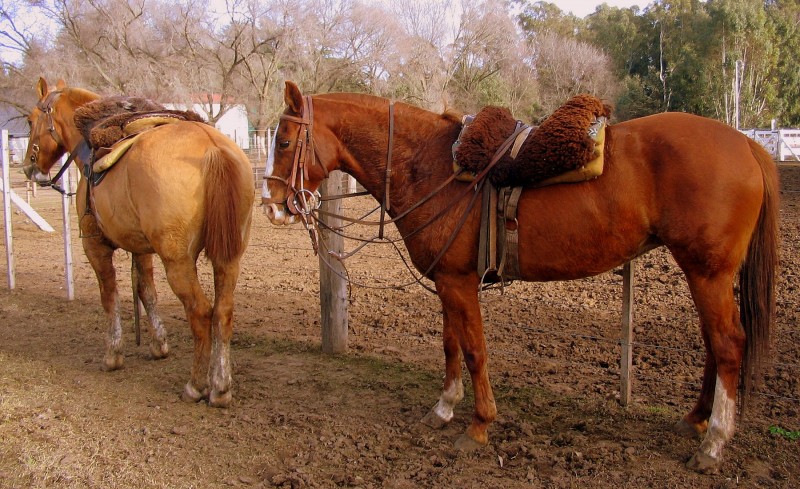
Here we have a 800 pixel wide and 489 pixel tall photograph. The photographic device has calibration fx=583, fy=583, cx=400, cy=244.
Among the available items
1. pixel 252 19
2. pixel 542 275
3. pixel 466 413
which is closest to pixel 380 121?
pixel 542 275

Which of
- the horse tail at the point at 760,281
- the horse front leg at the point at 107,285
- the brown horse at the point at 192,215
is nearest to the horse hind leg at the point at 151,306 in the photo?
the horse front leg at the point at 107,285

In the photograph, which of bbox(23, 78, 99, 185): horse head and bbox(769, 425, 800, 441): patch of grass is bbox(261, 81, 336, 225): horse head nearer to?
bbox(23, 78, 99, 185): horse head

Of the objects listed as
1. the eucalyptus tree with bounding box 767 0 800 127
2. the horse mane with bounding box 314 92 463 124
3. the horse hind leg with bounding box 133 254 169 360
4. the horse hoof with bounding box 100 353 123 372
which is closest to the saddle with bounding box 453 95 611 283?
the horse mane with bounding box 314 92 463 124

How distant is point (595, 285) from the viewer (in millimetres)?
6504

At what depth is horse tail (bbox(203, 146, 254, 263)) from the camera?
3965 millimetres

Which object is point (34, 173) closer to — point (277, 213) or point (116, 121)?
point (116, 121)

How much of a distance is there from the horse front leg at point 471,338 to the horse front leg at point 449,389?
282mm

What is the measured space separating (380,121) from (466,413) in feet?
6.55

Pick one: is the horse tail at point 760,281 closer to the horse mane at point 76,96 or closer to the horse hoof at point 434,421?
the horse hoof at point 434,421

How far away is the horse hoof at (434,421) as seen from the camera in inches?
147

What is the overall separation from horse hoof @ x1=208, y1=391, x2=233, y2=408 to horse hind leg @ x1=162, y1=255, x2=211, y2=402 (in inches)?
6.6

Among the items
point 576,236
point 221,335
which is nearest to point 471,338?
point 576,236

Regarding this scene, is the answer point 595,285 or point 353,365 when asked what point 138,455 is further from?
point 595,285

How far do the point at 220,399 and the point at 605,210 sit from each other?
2.86 metres
